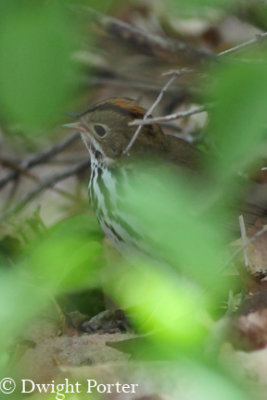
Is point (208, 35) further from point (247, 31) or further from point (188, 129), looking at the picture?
point (188, 129)

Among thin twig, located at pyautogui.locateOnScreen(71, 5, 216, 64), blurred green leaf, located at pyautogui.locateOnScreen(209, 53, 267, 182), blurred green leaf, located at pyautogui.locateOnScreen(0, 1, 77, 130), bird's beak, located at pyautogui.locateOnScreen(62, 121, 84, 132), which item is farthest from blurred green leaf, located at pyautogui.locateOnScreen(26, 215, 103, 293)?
thin twig, located at pyautogui.locateOnScreen(71, 5, 216, 64)

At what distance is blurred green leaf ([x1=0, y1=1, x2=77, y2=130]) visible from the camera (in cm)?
129

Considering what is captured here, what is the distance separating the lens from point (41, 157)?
14.4 ft

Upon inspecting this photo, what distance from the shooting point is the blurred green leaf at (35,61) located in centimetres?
129

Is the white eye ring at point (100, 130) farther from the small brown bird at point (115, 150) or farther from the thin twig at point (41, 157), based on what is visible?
the thin twig at point (41, 157)

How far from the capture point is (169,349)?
1.52 m

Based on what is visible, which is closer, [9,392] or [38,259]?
[38,259]

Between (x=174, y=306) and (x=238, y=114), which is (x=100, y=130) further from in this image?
(x=238, y=114)

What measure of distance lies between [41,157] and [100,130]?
121cm

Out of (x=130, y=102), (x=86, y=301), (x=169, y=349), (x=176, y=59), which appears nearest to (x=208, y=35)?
(x=176, y=59)

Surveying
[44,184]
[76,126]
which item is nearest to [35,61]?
[76,126]

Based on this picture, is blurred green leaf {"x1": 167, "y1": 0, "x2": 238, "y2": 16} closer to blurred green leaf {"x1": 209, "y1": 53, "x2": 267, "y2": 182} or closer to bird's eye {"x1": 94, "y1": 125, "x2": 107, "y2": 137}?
blurred green leaf {"x1": 209, "y1": 53, "x2": 267, "y2": 182}

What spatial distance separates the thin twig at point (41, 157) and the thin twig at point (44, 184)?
0.45 ft

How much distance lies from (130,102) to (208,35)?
2.21m
